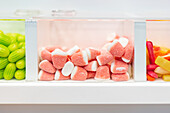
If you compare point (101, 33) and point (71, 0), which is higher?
point (71, 0)

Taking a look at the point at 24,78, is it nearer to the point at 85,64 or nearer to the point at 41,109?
the point at 41,109

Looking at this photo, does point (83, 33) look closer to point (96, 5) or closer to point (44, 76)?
point (96, 5)

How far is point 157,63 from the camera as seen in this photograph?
2.97 ft

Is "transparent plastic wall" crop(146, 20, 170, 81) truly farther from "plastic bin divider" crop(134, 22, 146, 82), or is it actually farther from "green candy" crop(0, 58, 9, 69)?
"green candy" crop(0, 58, 9, 69)

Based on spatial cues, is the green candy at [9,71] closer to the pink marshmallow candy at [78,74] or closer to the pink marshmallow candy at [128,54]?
the pink marshmallow candy at [78,74]

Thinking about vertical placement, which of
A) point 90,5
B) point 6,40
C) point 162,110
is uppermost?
point 90,5

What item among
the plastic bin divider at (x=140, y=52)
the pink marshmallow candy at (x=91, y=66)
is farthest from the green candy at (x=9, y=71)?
the plastic bin divider at (x=140, y=52)

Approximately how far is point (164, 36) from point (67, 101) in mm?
695

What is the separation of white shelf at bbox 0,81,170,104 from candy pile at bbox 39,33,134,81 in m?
0.08

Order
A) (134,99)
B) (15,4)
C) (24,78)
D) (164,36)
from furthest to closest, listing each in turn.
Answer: (15,4) → (164,36) → (24,78) → (134,99)

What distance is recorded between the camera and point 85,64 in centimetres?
91

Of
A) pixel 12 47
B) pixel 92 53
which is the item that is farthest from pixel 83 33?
pixel 12 47

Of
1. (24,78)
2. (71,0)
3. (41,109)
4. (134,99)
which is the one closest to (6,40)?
(24,78)

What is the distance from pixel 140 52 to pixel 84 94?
1.03ft
